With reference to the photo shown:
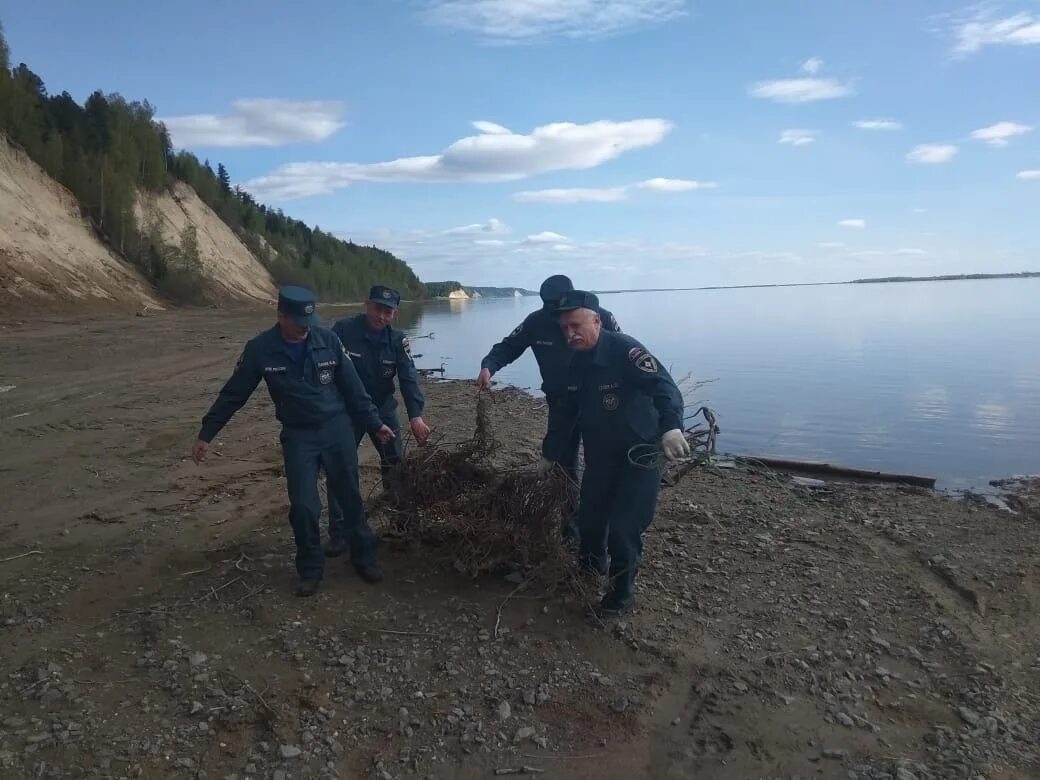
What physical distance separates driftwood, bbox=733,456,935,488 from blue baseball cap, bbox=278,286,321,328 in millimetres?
6023

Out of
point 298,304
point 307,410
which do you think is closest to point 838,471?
point 307,410

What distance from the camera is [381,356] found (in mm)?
5781

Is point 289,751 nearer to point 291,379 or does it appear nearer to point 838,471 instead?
point 291,379

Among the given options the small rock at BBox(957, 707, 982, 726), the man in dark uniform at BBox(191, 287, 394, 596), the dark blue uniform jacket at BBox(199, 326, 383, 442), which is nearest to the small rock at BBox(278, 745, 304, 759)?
the man in dark uniform at BBox(191, 287, 394, 596)

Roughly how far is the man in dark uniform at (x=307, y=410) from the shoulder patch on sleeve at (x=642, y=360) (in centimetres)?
178

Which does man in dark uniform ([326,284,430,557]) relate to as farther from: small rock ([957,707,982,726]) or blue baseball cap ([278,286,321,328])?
small rock ([957,707,982,726])

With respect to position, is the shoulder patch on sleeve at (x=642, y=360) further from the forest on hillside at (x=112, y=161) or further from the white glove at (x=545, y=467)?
the forest on hillside at (x=112, y=161)

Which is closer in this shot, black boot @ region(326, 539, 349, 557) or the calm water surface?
black boot @ region(326, 539, 349, 557)

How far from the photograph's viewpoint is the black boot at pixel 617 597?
4645 mm

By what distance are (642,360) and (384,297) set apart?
2.25m

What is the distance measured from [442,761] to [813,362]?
2276 cm

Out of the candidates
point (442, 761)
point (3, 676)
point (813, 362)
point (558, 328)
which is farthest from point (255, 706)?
point (813, 362)

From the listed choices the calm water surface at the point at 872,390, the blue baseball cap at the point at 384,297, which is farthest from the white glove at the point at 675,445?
the calm water surface at the point at 872,390

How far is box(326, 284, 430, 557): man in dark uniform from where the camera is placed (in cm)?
565
